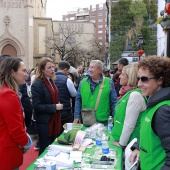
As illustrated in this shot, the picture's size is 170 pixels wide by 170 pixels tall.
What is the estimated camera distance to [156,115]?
6.63ft

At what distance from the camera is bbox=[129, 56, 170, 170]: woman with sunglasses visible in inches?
76.9

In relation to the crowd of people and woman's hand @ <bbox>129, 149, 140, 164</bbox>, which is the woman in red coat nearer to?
the crowd of people

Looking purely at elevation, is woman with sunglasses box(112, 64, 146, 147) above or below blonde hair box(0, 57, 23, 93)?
below

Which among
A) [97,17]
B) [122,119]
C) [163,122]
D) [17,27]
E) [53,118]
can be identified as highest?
[97,17]

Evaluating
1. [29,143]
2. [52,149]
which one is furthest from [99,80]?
[29,143]

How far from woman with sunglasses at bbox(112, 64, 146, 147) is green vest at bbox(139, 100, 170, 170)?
1.21 meters

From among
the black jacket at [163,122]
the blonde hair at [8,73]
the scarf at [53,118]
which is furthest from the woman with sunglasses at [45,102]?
the black jacket at [163,122]

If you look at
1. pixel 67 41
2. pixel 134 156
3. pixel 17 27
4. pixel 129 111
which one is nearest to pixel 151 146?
pixel 134 156

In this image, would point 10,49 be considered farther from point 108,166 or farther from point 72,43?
point 108,166

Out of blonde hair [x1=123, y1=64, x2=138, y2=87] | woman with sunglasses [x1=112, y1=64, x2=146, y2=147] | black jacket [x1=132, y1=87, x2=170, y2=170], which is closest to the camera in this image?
black jacket [x1=132, y1=87, x2=170, y2=170]

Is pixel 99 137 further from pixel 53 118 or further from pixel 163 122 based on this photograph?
pixel 163 122

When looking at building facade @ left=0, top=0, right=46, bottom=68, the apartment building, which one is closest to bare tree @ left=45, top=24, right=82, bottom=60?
building facade @ left=0, top=0, right=46, bottom=68

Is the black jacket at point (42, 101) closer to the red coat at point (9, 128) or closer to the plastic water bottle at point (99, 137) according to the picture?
the plastic water bottle at point (99, 137)

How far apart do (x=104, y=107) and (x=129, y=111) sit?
63.7 inches
